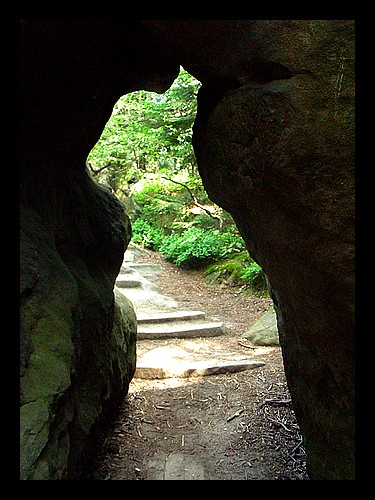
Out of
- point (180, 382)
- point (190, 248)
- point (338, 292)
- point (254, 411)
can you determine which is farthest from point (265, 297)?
point (338, 292)

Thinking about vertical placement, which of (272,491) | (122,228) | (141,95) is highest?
(141,95)

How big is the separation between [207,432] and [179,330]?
3673 mm

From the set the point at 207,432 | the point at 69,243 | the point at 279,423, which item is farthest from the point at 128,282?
the point at 69,243

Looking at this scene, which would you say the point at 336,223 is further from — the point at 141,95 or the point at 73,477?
the point at 141,95

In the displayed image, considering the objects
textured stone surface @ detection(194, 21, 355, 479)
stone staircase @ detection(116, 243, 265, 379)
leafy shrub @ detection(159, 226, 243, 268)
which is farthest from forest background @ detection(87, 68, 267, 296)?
textured stone surface @ detection(194, 21, 355, 479)

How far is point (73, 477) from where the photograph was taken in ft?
9.20

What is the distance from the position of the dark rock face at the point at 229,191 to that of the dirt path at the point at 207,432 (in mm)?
585

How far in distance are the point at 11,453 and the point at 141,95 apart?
13842mm

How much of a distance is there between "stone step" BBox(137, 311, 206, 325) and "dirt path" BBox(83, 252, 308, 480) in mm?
2580

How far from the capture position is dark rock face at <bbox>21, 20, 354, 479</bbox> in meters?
2.24

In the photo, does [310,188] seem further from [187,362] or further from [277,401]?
[187,362]

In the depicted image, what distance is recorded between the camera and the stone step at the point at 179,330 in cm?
802

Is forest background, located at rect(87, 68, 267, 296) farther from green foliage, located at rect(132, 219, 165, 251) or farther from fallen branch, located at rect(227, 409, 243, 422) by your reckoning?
fallen branch, located at rect(227, 409, 243, 422)

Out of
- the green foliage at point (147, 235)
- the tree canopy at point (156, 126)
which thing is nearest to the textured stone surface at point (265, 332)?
the tree canopy at point (156, 126)
